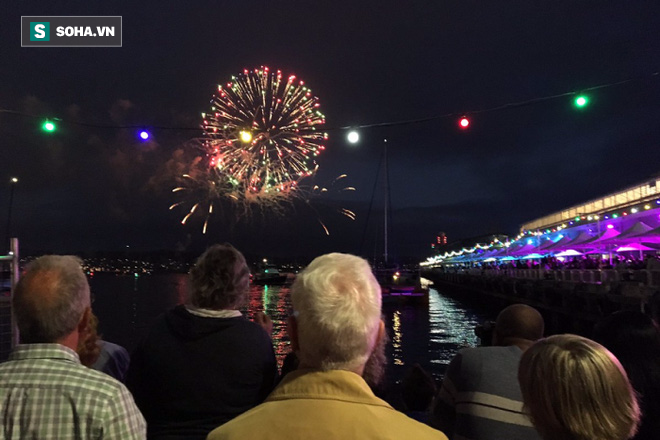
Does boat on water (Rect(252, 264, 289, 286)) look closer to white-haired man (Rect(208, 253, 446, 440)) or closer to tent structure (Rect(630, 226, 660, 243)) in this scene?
tent structure (Rect(630, 226, 660, 243))

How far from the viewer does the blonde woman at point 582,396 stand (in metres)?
1.71

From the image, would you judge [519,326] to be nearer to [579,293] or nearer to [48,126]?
[48,126]

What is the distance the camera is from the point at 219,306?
2771 millimetres

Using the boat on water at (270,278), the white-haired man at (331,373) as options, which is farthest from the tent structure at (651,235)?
the boat on water at (270,278)

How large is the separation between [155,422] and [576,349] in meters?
2.12

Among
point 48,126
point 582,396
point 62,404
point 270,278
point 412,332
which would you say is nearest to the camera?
point 582,396

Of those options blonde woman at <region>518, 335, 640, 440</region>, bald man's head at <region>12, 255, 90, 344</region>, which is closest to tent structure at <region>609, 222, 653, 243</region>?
blonde woman at <region>518, 335, 640, 440</region>

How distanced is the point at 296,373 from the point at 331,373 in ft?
0.39

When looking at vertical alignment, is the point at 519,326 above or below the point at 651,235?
below

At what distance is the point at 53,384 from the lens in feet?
6.08

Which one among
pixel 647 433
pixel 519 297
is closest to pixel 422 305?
pixel 519 297

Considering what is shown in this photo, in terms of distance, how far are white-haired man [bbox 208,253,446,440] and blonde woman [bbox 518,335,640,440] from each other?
1.80 ft

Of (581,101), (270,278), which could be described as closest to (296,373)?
(581,101)

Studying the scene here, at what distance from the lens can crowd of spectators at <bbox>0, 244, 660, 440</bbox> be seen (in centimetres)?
151
